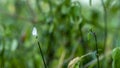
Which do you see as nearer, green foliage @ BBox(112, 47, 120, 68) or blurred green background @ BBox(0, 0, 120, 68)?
green foliage @ BBox(112, 47, 120, 68)

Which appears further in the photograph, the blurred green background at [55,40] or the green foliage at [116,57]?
the blurred green background at [55,40]

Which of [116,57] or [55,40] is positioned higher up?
[116,57]

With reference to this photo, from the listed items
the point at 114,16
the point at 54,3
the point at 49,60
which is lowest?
the point at 49,60

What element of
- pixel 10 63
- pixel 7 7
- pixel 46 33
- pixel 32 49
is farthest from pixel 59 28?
pixel 7 7

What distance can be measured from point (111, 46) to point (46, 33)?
0.39 meters

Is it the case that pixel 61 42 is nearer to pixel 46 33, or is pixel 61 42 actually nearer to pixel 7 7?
pixel 46 33

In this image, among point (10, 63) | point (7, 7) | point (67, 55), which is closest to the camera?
point (10, 63)

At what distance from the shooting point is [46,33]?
2082 millimetres

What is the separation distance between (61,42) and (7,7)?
3.20 feet

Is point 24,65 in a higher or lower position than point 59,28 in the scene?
lower

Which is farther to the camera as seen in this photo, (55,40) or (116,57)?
(55,40)

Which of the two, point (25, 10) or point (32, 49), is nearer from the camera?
point (32, 49)

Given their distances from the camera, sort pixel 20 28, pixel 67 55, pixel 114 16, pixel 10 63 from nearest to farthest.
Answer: pixel 10 63 < pixel 67 55 < pixel 114 16 < pixel 20 28

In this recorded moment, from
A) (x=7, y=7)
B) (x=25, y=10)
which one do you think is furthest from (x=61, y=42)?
(x=7, y=7)
